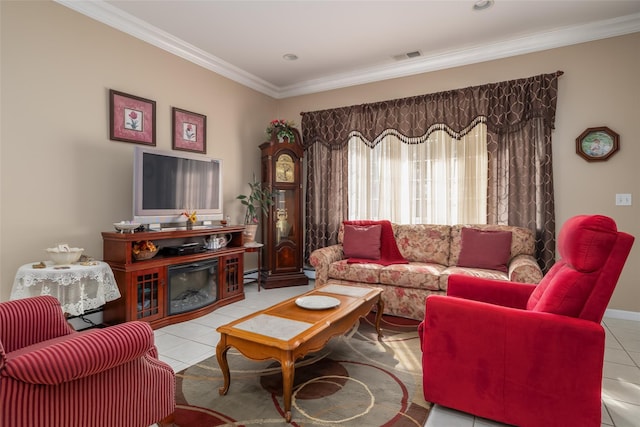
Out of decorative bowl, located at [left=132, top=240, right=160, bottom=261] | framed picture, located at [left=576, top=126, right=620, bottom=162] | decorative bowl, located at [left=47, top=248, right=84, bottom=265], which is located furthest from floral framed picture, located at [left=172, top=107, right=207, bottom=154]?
framed picture, located at [left=576, top=126, right=620, bottom=162]

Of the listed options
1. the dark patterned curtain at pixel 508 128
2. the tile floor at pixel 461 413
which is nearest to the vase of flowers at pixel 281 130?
the dark patterned curtain at pixel 508 128

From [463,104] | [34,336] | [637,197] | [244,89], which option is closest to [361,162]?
[463,104]

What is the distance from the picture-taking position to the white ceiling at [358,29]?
3146 mm

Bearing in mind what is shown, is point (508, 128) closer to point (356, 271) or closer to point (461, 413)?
point (356, 271)

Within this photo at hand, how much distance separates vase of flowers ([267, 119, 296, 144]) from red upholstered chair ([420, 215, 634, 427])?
3.45 m

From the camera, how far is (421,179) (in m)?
4.38

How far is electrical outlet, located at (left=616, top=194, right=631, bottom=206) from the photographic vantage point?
11.1 feet

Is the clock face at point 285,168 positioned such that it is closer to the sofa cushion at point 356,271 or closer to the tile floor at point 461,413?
the sofa cushion at point 356,271

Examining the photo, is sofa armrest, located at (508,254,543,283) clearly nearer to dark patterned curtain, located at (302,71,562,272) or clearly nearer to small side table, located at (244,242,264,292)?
dark patterned curtain, located at (302,71,562,272)

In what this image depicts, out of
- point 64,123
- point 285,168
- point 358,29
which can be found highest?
point 358,29

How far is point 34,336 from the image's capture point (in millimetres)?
1634

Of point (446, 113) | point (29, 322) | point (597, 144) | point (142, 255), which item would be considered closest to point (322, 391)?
point (29, 322)

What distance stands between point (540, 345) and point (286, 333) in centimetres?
123

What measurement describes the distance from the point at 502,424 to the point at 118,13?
427 centimetres
